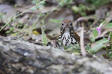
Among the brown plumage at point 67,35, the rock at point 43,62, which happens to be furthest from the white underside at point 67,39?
the rock at point 43,62

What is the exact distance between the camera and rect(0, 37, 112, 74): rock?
2020 millimetres

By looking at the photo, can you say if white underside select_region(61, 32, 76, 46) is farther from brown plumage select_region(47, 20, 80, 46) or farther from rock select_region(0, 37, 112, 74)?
rock select_region(0, 37, 112, 74)

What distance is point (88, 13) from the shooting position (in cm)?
707

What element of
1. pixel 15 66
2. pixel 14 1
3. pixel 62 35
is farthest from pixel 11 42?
pixel 14 1

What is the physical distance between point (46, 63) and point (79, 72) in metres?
0.32

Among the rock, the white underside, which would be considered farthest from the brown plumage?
the rock

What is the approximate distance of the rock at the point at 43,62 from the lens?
2.02m

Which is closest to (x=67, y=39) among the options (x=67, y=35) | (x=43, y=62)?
(x=67, y=35)

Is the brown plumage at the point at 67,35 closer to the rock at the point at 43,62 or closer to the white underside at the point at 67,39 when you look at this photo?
the white underside at the point at 67,39

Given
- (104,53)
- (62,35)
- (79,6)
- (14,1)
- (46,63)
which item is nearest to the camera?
(46,63)

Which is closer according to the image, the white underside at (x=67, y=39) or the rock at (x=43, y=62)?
the rock at (x=43, y=62)

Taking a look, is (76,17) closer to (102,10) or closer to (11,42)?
(102,10)

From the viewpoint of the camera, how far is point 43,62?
2.17 m

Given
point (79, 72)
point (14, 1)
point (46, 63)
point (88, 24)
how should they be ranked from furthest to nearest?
point (14, 1), point (88, 24), point (46, 63), point (79, 72)
